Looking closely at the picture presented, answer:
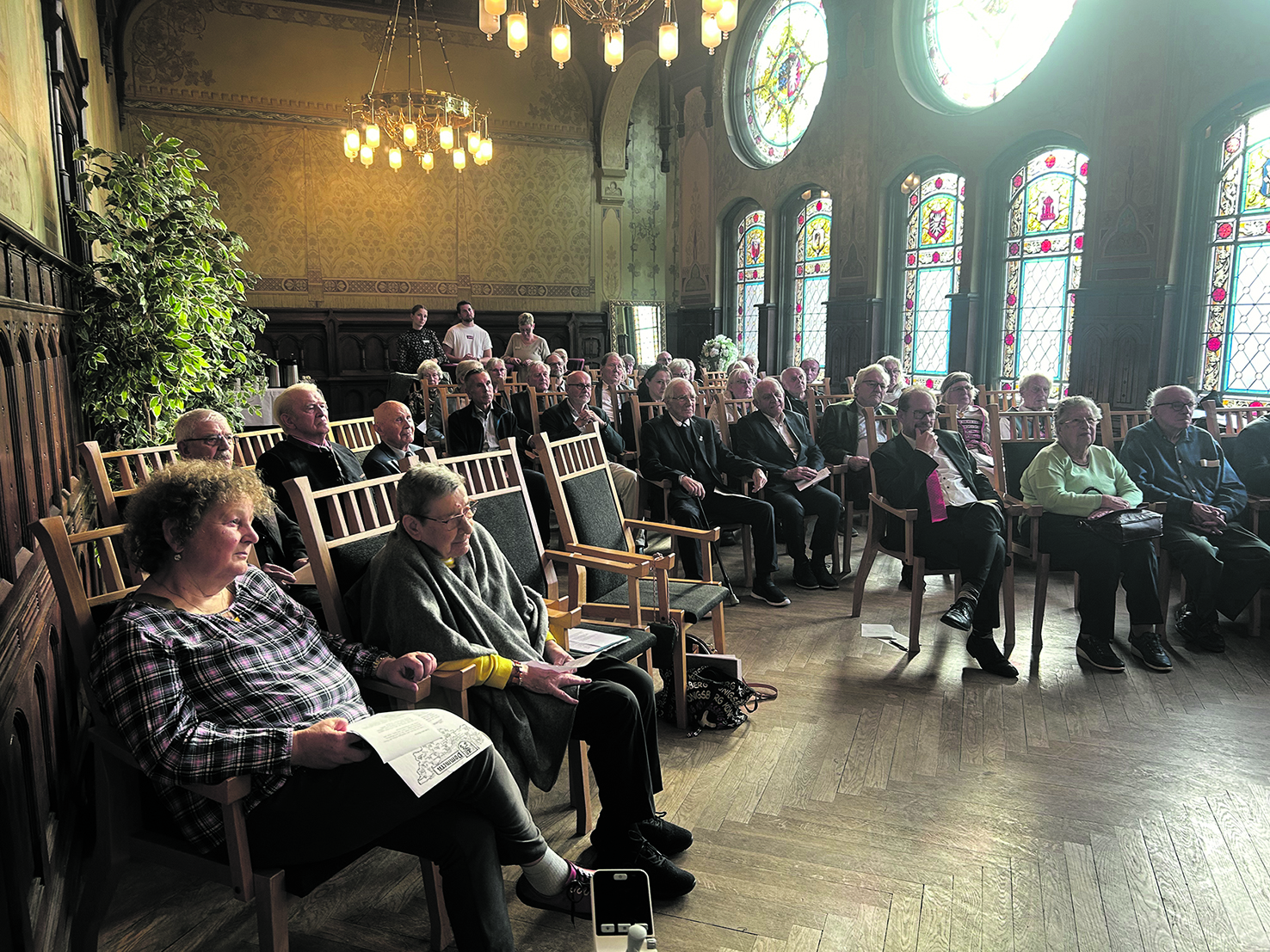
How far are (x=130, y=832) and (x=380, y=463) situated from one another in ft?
6.73

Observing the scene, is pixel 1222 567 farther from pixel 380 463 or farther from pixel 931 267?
pixel 931 267

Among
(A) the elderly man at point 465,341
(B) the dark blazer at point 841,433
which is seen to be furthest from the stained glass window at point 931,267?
(A) the elderly man at point 465,341

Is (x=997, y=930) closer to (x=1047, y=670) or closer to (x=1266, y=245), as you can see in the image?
(x=1047, y=670)

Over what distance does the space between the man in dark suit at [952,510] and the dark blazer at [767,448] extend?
3.41 ft

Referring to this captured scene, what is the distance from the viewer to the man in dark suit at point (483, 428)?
5.22 meters

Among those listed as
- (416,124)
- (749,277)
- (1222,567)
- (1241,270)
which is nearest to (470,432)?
(1222,567)

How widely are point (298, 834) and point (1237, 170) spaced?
22.6 feet

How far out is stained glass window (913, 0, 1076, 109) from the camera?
6.78 meters

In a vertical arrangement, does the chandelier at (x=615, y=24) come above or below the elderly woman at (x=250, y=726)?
above

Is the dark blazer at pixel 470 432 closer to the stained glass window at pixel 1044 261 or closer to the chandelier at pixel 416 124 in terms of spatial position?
→ the chandelier at pixel 416 124

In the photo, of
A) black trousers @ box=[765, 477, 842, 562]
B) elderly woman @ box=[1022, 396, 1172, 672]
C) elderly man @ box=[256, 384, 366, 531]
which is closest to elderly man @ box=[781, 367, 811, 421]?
black trousers @ box=[765, 477, 842, 562]

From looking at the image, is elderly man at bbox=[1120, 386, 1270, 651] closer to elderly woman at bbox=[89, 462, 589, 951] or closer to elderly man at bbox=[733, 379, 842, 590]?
elderly man at bbox=[733, 379, 842, 590]

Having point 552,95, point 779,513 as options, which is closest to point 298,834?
point 779,513

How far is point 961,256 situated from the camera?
7648 millimetres
